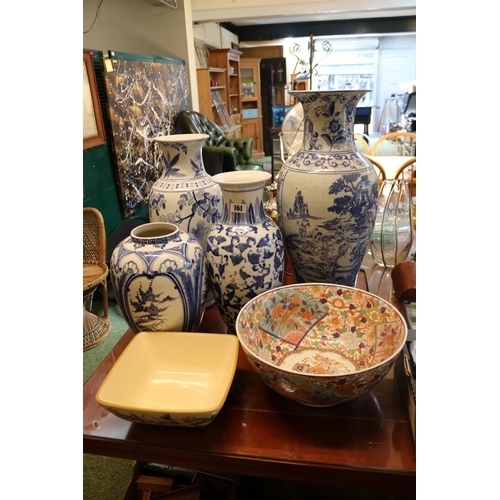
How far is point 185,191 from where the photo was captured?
974 millimetres

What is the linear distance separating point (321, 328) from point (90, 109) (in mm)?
2196

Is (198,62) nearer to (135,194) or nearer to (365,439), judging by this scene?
(135,194)

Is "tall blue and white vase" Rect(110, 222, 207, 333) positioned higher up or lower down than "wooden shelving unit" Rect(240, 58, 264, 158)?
lower down

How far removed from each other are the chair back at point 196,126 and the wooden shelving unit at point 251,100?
3.42m

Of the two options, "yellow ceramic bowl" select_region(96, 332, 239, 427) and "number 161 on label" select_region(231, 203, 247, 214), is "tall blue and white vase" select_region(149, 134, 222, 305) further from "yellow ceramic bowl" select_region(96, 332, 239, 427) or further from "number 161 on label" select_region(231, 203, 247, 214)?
"yellow ceramic bowl" select_region(96, 332, 239, 427)

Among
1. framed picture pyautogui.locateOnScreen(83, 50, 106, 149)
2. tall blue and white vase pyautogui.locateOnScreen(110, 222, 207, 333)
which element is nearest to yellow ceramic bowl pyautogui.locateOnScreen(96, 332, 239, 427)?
tall blue and white vase pyautogui.locateOnScreen(110, 222, 207, 333)

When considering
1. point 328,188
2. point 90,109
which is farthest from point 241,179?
point 90,109

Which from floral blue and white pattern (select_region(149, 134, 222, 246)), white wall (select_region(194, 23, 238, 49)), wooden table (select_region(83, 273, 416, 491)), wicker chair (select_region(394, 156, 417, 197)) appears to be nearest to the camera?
→ wooden table (select_region(83, 273, 416, 491))

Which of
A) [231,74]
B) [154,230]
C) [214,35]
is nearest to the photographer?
[154,230]

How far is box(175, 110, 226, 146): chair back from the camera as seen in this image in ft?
12.3

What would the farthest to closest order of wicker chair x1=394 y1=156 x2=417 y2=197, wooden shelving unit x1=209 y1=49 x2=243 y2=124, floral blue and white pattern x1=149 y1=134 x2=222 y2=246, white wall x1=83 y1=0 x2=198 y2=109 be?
wooden shelving unit x1=209 y1=49 x2=243 y2=124, white wall x1=83 y1=0 x2=198 y2=109, wicker chair x1=394 y1=156 x2=417 y2=197, floral blue and white pattern x1=149 y1=134 x2=222 y2=246

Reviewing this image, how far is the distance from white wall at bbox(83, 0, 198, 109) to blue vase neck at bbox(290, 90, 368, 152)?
3.71 m

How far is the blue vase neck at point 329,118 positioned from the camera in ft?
2.76

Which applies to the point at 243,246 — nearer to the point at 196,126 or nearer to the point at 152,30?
the point at 196,126
